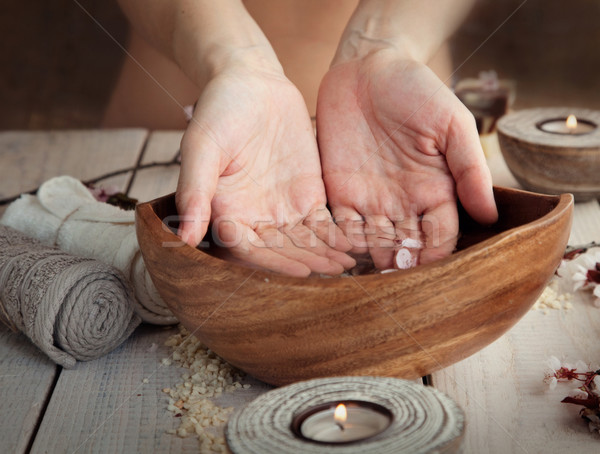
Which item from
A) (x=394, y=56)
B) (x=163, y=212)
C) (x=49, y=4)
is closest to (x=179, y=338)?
(x=163, y=212)

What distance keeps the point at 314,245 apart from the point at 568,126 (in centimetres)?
50

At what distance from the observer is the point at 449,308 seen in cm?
50

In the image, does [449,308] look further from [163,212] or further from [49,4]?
[49,4]

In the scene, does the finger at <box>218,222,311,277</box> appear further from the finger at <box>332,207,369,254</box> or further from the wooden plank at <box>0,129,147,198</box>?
the wooden plank at <box>0,129,147,198</box>

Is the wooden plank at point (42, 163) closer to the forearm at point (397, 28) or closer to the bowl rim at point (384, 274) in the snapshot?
the bowl rim at point (384, 274)

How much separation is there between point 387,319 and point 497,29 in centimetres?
181

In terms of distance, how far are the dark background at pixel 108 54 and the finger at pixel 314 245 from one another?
4.04 feet

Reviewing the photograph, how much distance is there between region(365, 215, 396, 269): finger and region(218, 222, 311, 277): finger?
74 mm

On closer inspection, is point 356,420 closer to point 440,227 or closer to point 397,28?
point 440,227

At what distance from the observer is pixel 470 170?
68 cm

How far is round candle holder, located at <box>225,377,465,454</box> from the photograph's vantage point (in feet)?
1.23

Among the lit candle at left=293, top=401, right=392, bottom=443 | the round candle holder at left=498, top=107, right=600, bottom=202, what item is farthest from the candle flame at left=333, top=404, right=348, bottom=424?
the round candle holder at left=498, top=107, right=600, bottom=202

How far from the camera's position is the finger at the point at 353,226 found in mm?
681

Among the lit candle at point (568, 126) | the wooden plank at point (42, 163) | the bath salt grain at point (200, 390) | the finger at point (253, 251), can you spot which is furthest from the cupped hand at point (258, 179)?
the lit candle at point (568, 126)
